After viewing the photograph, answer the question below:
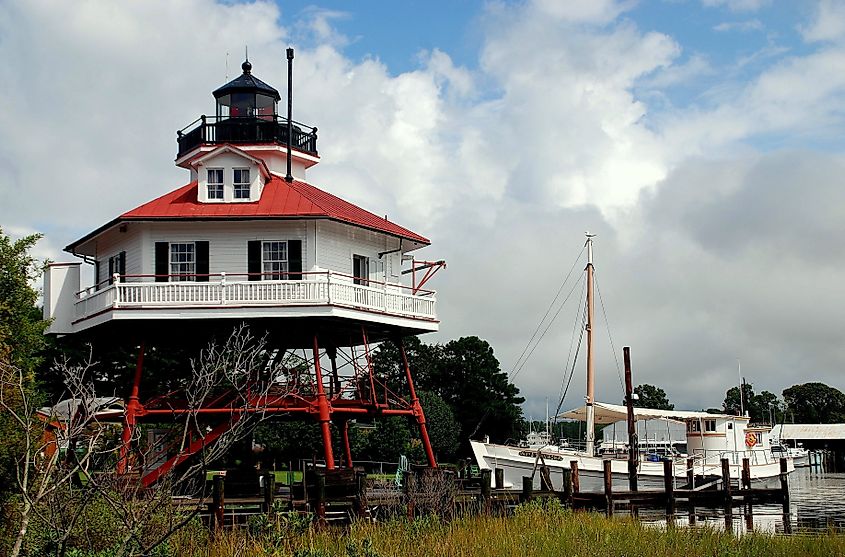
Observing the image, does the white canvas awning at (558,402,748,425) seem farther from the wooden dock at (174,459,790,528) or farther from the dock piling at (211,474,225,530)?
the dock piling at (211,474,225,530)

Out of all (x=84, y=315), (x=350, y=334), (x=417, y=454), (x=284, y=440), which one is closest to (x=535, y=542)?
(x=350, y=334)

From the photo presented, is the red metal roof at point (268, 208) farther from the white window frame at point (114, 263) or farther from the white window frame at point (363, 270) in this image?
the white window frame at point (114, 263)

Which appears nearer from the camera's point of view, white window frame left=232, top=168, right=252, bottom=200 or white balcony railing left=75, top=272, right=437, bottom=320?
white balcony railing left=75, top=272, right=437, bottom=320

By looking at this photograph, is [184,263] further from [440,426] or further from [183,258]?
[440,426]

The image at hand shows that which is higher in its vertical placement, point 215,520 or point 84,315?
point 84,315

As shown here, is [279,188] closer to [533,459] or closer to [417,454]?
[533,459]

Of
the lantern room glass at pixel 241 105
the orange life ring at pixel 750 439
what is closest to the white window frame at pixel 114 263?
the lantern room glass at pixel 241 105

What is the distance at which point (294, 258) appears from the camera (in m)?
33.5

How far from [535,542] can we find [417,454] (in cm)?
4504

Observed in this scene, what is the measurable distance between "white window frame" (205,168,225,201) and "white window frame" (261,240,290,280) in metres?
2.24

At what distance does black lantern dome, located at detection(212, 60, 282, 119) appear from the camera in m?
38.2

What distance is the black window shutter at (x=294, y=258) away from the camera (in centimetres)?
→ 3328

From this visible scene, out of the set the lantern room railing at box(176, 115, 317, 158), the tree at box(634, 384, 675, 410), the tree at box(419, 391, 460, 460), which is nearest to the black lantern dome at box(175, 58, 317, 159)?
the lantern room railing at box(176, 115, 317, 158)

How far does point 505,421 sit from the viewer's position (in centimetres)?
7888
